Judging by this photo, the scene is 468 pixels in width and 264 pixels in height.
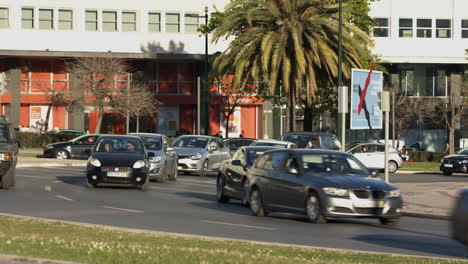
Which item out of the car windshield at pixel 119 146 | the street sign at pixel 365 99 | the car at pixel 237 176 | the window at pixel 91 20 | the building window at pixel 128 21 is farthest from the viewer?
the building window at pixel 128 21

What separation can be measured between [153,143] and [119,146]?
162 inches

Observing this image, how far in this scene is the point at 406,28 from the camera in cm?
7575

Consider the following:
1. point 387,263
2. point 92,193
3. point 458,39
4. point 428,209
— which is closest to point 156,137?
point 92,193

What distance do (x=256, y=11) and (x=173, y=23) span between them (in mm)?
25059

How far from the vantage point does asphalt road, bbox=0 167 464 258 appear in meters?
16.3

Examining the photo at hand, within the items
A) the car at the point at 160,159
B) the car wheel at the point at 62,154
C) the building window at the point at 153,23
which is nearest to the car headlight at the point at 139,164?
the car at the point at 160,159

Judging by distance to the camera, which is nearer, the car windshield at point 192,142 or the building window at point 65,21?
the car windshield at point 192,142

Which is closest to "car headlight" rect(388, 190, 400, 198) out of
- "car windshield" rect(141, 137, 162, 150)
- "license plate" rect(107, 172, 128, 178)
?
"license plate" rect(107, 172, 128, 178)

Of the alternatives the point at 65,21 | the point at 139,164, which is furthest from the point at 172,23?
the point at 139,164

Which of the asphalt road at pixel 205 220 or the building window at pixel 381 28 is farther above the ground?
the building window at pixel 381 28

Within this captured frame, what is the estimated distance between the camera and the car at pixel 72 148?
4984 centimetres

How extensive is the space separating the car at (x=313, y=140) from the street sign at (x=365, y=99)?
7634 mm

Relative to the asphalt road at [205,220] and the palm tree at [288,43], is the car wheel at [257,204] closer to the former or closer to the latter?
the asphalt road at [205,220]

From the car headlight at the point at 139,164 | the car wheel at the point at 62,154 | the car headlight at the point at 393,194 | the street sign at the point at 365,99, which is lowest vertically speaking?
the car wheel at the point at 62,154
